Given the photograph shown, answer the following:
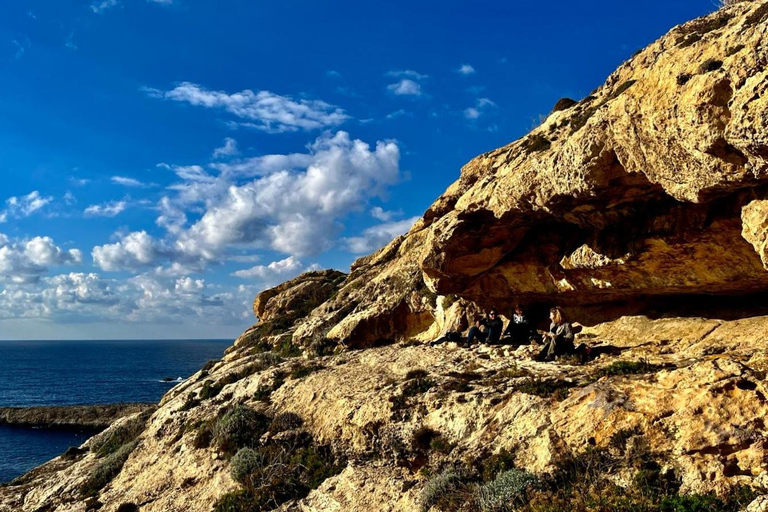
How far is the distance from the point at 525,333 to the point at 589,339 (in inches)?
101

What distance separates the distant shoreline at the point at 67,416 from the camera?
210 feet

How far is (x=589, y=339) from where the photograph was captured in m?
17.7

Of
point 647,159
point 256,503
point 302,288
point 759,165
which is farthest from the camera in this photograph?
point 302,288

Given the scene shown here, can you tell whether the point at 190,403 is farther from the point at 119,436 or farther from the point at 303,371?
the point at 303,371

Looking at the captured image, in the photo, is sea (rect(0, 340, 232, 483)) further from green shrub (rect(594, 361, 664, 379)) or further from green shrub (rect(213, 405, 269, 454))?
green shrub (rect(594, 361, 664, 379))

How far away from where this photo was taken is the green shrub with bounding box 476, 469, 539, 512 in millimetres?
9766

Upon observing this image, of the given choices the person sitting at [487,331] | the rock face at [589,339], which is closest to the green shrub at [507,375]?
the rock face at [589,339]

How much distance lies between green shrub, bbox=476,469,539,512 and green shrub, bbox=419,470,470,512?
1.72ft

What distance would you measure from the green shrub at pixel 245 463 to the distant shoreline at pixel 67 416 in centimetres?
5736

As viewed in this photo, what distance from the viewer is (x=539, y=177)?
15.5 meters

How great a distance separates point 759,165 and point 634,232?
536 cm

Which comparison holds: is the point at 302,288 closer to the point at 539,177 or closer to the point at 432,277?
the point at 432,277

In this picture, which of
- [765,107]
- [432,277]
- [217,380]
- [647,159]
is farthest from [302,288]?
[765,107]

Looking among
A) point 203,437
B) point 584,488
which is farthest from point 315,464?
point 584,488
